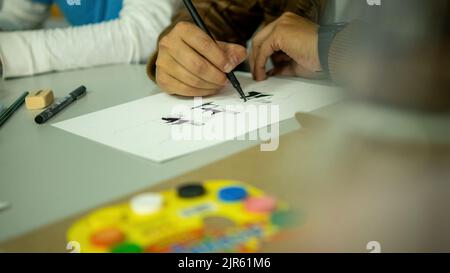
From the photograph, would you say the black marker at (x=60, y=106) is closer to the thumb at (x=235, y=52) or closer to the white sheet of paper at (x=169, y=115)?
the white sheet of paper at (x=169, y=115)

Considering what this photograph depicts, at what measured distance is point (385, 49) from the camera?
308 mm

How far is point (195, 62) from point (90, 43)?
0.34m

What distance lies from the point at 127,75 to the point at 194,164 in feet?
1.40

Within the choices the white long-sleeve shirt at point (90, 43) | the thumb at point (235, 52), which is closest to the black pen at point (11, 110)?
the white long-sleeve shirt at point (90, 43)

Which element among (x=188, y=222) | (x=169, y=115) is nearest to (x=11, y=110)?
(x=169, y=115)

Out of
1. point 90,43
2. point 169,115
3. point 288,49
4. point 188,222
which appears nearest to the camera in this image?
point 188,222

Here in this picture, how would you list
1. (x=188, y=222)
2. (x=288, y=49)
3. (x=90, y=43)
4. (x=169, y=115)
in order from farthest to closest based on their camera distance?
(x=90, y=43)
(x=288, y=49)
(x=169, y=115)
(x=188, y=222)

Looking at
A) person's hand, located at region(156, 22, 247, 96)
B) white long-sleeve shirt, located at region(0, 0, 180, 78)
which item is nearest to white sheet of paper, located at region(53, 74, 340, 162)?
person's hand, located at region(156, 22, 247, 96)

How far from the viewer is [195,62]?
60 centimetres

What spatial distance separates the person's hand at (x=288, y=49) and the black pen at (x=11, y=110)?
0.35 meters

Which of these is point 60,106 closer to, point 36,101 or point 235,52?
point 36,101

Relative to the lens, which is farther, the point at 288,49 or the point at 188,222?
the point at 288,49
